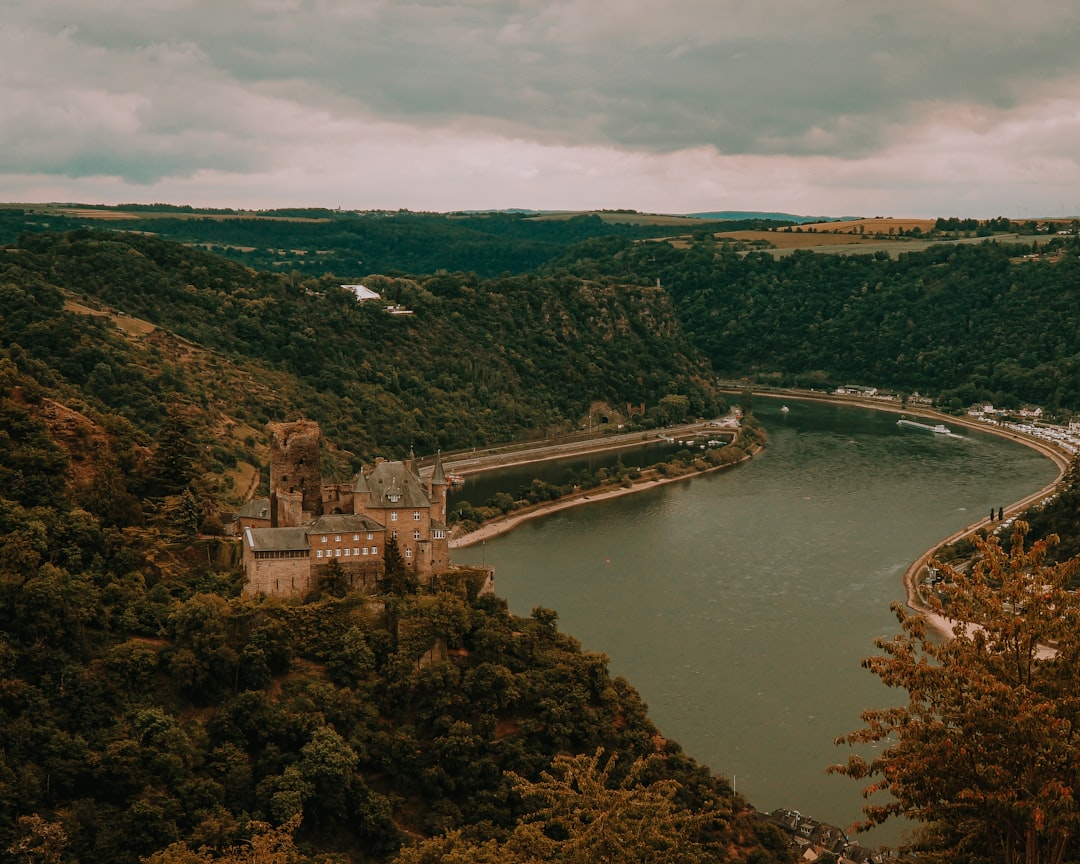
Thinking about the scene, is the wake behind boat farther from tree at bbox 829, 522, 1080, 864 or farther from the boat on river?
tree at bbox 829, 522, 1080, 864

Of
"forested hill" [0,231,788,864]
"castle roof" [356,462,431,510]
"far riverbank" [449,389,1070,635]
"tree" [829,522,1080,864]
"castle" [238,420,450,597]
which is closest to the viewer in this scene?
"tree" [829,522,1080,864]

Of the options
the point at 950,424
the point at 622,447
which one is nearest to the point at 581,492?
the point at 622,447

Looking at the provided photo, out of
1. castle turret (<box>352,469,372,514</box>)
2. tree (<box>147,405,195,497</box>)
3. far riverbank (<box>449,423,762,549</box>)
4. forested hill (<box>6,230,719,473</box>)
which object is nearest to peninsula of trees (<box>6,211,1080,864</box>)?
tree (<box>147,405,195,497</box>)

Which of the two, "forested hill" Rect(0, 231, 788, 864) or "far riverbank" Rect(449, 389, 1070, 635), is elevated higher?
"forested hill" Rect(0, 231, 788, 864)

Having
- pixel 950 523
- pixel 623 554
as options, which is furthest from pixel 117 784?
pixel 950 523

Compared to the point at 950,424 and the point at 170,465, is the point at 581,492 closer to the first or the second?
the point at 170,465

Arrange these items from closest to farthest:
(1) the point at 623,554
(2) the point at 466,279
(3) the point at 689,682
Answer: (3) the point at 689,682 < (1) the point at 623,554 < (2) the point at 466,279

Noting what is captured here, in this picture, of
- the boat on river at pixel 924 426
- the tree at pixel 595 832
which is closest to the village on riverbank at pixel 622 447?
the boat on river at pixel 924 426

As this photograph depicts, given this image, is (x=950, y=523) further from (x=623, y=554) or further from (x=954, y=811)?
(x=954, y=811)
